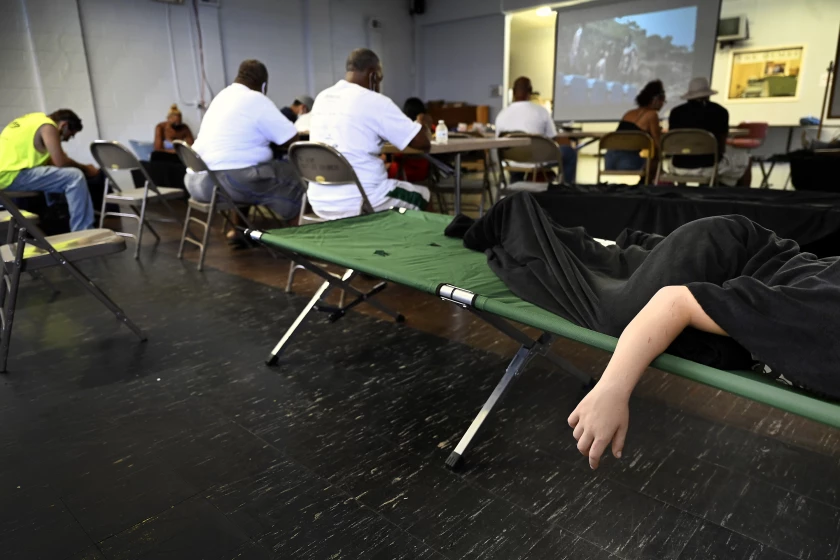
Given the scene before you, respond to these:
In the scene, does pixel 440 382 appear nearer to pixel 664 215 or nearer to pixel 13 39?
pixel 664 215

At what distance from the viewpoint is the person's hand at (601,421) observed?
0.89m

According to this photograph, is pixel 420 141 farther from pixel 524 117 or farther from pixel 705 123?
pixel 705 123

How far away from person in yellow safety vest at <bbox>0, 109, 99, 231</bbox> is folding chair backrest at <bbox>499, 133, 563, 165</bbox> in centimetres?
314

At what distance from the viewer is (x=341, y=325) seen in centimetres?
237

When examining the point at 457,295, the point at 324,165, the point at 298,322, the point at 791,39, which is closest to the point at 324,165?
the point at 324,165

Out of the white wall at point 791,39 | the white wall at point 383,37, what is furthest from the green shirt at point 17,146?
the white wall at point 791,39

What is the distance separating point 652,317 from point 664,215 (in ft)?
6.02

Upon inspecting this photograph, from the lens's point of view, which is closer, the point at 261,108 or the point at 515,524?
the point at 515,524

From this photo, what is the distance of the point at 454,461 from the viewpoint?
136 centimetres

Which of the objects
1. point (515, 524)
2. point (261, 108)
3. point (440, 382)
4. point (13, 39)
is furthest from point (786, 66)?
point (13, 39)

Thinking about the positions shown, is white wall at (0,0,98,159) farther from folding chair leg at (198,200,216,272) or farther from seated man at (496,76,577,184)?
seated man at (496,76,577,184)

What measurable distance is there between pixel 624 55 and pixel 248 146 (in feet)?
19.3

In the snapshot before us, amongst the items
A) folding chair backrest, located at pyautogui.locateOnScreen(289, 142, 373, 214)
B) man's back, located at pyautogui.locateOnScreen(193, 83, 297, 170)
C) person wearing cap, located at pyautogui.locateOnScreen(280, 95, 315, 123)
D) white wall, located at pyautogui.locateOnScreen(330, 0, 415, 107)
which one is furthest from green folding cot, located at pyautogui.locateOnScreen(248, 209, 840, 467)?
white wall, located at pyautogui.locateOnScreen(330, 0, 415, 107)

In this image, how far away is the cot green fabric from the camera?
0.83 metres
